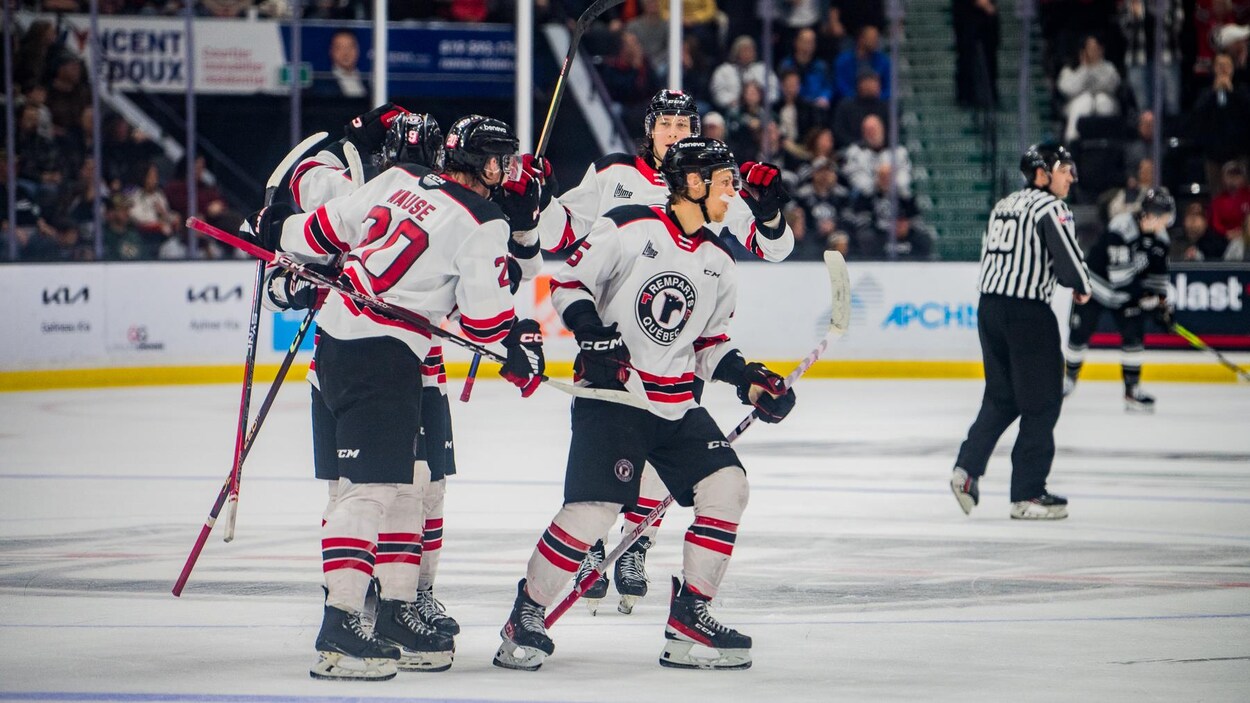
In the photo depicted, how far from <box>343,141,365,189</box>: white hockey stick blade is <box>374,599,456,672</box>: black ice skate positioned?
1109 millimetres

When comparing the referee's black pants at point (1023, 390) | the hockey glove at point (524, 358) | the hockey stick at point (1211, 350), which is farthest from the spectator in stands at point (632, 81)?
the hockey glove at point (524, 358)

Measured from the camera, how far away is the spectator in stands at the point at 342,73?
Answer: 13.8m

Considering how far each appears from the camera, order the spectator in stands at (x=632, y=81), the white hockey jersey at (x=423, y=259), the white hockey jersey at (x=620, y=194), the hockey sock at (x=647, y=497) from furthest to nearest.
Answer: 1. the spectator in stands at (x=632, y=81)
2. the white hockey jersey at (x=620, y=194)
3. the hockey sock at (x=647, y=497)
4. the white hockey jersey at (x=423, y=259)

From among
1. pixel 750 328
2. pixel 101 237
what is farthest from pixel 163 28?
pixel 750 328

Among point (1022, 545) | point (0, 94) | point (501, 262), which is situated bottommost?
point (1022, 545)

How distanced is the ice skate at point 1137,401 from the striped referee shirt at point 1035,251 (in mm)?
3936

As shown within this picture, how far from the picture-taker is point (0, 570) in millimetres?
5352

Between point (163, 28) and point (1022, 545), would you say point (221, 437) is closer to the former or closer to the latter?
point (1022, 545)

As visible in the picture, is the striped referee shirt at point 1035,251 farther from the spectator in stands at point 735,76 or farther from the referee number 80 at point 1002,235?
the spectator in stands at point 735,76

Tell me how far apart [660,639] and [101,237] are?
26.6ft

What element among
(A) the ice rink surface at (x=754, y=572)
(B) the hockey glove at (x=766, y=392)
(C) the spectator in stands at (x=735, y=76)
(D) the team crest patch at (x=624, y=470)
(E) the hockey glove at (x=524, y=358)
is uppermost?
(C) the spectator in stands at (x=735, y=76)

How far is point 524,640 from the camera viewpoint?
13.5 ft

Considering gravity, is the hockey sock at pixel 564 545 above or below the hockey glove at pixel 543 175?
below

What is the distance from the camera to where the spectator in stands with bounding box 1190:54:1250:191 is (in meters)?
13.7
